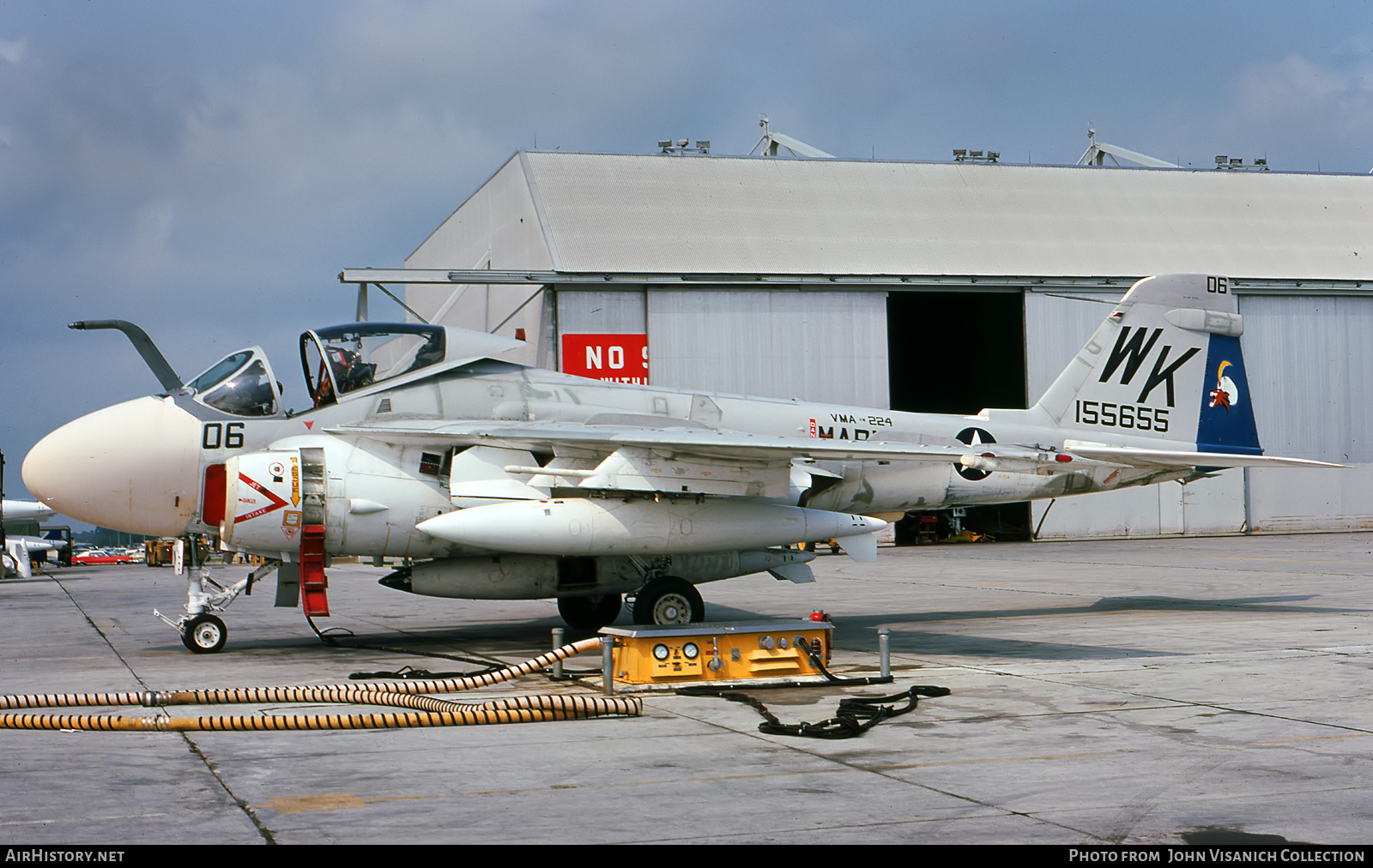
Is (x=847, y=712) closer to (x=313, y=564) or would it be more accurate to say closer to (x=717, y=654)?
(x=717, y=654)

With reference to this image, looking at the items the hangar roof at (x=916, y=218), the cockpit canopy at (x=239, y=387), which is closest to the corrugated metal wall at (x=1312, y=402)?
the hangar roof at (x=916, y=218)

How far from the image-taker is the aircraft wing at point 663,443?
11.1 metres

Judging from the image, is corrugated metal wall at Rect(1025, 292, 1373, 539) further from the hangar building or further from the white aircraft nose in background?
the white aircraft nose in background

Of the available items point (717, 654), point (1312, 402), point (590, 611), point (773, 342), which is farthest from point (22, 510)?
point (1312, 402)

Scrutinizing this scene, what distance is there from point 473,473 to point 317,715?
13.5 feet

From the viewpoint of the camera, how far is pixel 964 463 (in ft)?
35.0

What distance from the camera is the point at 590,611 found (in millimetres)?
13828

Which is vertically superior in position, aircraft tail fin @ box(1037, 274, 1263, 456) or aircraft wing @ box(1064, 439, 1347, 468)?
aircraft tail fin @ box(1037, 274, 1263, 456)

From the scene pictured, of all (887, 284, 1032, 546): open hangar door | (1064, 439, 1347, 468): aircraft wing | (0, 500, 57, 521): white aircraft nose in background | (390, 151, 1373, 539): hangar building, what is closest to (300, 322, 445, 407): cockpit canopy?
(1064, 439, 1347, 468): aircraft wing

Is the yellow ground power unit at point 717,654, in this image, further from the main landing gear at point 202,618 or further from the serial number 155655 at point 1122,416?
the serial number 155655 at point 1122,416

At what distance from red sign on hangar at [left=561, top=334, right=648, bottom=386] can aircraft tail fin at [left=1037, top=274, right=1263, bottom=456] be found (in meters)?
17.0

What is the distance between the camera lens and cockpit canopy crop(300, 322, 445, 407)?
39.2 feet

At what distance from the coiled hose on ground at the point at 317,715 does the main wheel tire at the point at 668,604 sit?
3.23 metres

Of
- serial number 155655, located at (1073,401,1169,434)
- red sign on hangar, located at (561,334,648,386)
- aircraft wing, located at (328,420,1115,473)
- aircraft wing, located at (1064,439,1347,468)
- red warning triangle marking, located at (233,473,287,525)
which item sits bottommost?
red warning triangle marking, located at (233,473,287,525)
